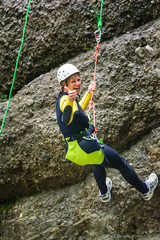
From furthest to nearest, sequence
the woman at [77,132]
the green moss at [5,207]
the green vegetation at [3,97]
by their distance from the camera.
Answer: the green vegetation at [3,97], the green moss at [5,207], the woman at [77,132]

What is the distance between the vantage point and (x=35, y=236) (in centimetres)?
426

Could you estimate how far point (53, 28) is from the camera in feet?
16.8

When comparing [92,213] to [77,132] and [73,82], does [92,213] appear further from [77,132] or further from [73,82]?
[73,82]

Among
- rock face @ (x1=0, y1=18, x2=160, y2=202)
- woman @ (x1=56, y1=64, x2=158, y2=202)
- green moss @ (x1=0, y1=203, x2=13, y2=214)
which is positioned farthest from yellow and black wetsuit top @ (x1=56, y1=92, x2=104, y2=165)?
green moss @ (x1=0, y1=203, x2=13, y2=214)

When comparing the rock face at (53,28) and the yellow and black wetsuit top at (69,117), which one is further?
the rock face at (53,28)

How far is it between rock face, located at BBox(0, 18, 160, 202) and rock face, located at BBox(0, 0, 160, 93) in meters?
0.36

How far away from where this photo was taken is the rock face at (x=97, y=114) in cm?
434

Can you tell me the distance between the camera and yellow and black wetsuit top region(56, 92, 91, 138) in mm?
2711

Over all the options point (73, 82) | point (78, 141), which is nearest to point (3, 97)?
point (73, 82)

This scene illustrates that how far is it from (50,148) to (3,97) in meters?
1.85

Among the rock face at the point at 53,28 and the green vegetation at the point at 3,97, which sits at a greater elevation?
the rock face at the point at 53,28

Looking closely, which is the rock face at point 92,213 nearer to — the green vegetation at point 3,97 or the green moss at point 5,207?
the green moss at point 5,207

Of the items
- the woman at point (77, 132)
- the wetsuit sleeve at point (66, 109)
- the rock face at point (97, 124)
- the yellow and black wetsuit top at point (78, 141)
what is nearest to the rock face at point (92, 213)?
the rock face at point (97, 124)

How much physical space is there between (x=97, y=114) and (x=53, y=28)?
87.5 inches
